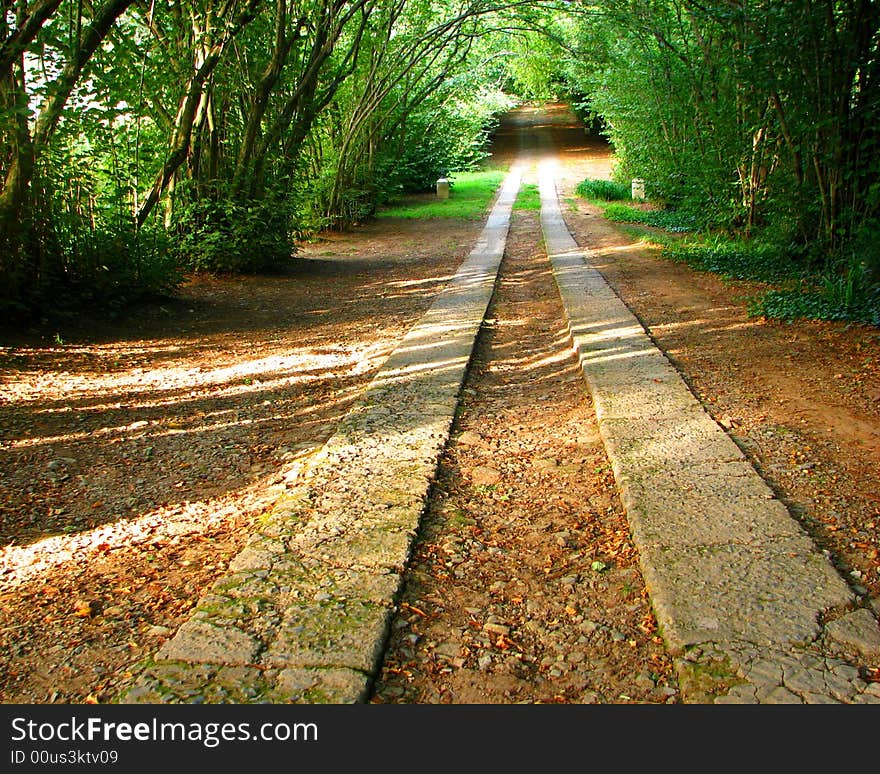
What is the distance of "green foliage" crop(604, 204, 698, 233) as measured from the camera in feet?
44.2

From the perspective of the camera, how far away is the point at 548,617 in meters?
2.58

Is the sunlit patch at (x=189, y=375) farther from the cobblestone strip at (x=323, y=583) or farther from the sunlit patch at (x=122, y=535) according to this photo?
the sunlit patch at (x=122, y=535)

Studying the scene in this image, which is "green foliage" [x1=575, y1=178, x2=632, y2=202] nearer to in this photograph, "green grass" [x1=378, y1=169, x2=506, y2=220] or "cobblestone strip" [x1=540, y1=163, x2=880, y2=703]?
"green grass" [x1=378, y1=169, x2=506, y2=220]

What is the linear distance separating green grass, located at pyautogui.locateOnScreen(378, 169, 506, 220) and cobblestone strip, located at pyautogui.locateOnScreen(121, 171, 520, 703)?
1314 centimetres

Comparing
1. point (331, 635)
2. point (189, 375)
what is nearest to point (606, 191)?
point (189, 375)

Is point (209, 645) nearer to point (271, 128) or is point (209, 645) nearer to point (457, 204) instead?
point (271, 128)

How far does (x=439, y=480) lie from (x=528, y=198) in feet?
57.4

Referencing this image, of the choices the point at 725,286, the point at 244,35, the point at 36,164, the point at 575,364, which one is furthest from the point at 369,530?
the point at 244,35

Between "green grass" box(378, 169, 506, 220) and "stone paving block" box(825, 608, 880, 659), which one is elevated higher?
"green grass" box(378, 169, 506, 220)

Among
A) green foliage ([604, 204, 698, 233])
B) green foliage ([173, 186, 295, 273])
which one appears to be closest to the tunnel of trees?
green foliage ([173, 186, 295, 273])

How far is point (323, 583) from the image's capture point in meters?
2.65

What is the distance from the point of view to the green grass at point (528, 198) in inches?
718

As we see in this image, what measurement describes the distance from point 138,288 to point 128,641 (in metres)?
5.29

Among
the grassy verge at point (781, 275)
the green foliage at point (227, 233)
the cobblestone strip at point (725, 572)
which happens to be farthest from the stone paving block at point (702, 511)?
the green foliage at point (227, 233)
